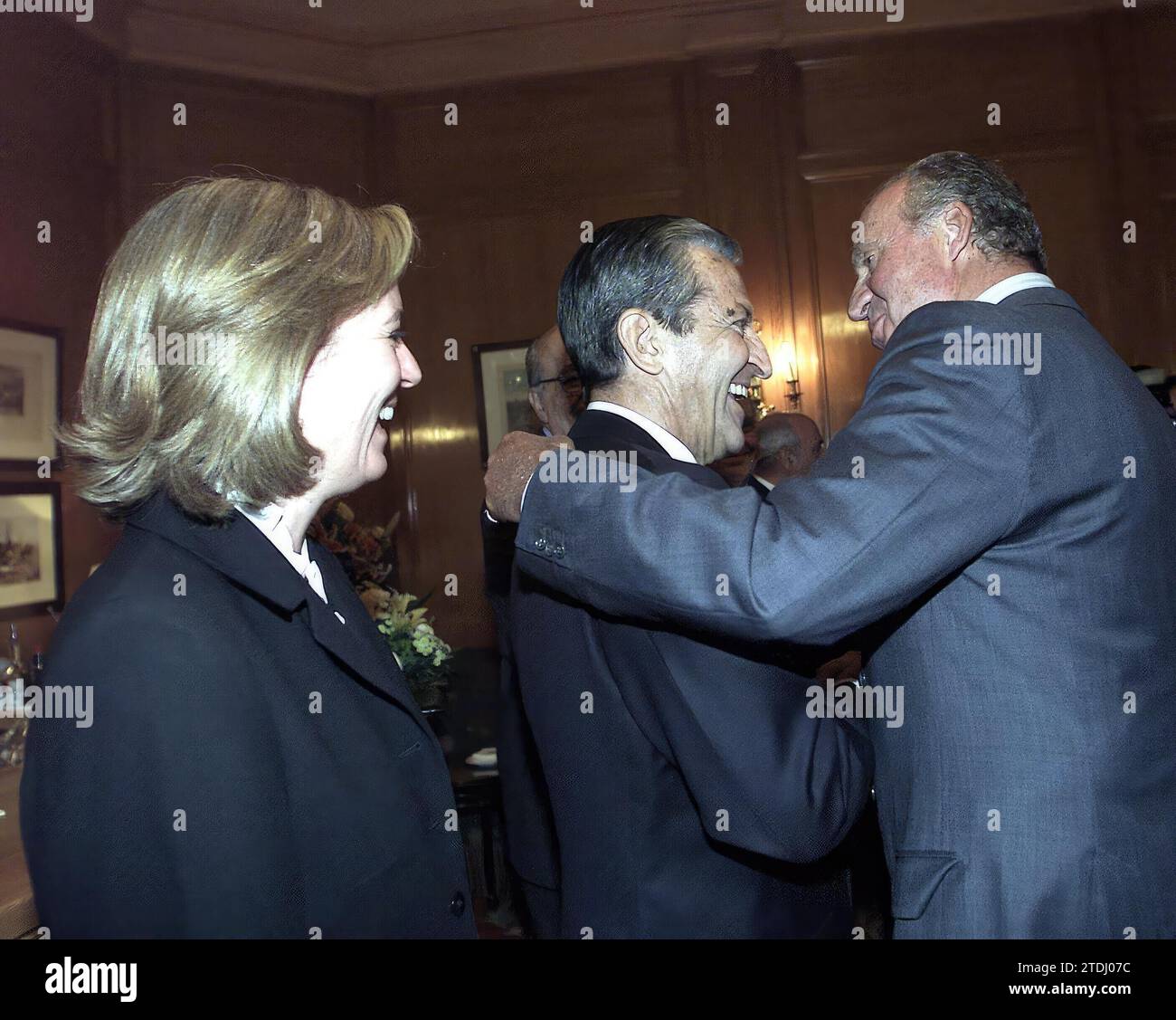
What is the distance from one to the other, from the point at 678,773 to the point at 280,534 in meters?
0.65

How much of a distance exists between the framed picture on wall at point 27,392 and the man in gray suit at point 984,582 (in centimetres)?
352

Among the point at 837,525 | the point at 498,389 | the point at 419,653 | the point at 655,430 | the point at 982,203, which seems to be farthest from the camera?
the point at 498,389

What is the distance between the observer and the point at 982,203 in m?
1.77

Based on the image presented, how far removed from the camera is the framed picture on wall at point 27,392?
4.25 m

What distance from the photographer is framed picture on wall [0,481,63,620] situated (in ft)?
14.0

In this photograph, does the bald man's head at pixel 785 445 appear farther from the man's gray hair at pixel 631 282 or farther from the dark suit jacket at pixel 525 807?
the man's gray hair at pixel 631 282

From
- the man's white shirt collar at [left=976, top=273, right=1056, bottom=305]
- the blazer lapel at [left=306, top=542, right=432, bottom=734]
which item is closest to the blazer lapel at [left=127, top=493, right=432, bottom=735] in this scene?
the blazer lapel at [left=306, top=542, right=432, bottom=734]

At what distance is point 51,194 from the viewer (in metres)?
4.81

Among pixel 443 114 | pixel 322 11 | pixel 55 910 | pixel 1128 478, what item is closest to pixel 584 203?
pixel 443 114

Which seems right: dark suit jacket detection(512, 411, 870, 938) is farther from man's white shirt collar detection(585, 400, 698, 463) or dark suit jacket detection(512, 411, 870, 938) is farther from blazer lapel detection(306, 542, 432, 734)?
blazer lapel detection(306, 542, 432, 734)

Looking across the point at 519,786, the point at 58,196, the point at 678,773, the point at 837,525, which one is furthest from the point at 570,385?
the point at 58,196

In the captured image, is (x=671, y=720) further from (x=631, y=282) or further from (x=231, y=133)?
(x=231, y=133)

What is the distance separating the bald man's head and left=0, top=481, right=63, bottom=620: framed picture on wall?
10.5 ft

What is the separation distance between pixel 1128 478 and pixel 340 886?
114cm
